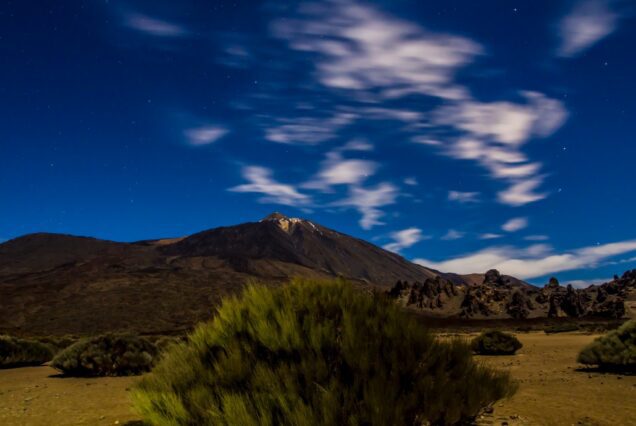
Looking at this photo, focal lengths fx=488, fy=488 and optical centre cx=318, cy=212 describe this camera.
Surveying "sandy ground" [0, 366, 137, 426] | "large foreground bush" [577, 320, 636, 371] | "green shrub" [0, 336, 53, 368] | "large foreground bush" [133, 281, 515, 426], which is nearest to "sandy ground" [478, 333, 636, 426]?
"large foreground bush" [577, 320, 636, 371]

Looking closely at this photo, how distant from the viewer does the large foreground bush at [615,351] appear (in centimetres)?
1460

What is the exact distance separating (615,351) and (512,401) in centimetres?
733

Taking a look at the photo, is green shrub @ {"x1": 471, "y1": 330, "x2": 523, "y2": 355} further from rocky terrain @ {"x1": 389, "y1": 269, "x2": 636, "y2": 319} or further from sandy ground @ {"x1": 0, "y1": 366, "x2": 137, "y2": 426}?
rocky terrain @ {"x1": 389, "y1": 269, "x2": 636, "y2": 319}

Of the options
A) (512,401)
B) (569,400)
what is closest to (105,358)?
(512,401)

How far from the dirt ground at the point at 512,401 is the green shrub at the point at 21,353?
21.2 ft

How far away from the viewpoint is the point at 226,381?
17.4 ft

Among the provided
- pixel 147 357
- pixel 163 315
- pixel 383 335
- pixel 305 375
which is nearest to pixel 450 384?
pixel 383 335

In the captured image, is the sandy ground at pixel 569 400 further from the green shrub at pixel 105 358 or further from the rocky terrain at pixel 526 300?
the rocky terrain at pixel 526 300

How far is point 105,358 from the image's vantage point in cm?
1761

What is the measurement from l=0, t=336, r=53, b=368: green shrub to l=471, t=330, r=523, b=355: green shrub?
2159cm

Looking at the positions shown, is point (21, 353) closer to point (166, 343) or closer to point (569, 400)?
point (166, 343)

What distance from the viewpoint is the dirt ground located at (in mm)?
8453

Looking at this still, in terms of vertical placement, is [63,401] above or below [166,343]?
below

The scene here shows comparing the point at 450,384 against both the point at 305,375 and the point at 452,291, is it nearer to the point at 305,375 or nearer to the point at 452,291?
the point at 305,375
